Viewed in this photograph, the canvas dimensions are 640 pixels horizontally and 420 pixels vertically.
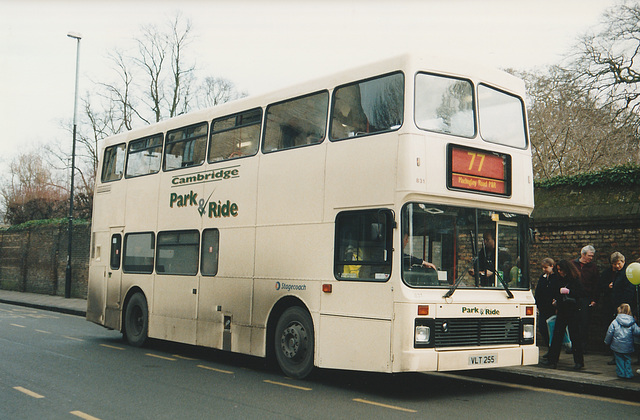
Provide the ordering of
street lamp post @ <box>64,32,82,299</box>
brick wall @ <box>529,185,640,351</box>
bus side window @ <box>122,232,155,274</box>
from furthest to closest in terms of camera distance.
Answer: street lamp post @ <box>64,32,82,299</box> < bus side window @ <box>122,232,155,274</box> < brick wall @ <box>529,185,640,351</box>

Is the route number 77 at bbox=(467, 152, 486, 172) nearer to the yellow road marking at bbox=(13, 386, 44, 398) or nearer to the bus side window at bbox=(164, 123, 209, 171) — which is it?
the bus side window at bbox=(164, 123, 209, 171)

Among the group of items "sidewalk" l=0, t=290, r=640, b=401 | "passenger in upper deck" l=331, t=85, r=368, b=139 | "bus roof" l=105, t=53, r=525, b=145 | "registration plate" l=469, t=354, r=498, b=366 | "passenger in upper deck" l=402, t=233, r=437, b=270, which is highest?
"bus roof" l=105, t=53, r=525, b=145

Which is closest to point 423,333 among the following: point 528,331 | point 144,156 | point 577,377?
point 528,331

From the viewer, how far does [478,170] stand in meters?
8.66

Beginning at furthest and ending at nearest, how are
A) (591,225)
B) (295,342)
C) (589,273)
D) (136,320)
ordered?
(136,320)
(591,225)
(589,273)
(295,342)

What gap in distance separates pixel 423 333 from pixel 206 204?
17.2ft

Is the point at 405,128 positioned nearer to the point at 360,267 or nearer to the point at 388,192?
the point at 388,192

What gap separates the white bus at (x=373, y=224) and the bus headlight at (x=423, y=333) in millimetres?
19

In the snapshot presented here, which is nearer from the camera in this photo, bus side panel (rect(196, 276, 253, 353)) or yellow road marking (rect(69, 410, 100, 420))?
yellow road marking (rect(69, 410, 100, 420))

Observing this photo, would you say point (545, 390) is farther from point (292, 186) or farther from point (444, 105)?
point (292, 186)

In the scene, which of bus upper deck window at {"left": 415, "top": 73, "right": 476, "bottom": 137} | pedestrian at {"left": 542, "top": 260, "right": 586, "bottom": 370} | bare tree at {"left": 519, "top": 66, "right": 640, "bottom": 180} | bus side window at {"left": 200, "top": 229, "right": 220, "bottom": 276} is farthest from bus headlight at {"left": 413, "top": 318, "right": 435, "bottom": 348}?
bare tree at {"left": 519, "top": 66, "right": 640, "bottom": 180}

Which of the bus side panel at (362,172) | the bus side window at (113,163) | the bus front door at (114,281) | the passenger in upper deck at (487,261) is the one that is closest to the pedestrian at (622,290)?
the passenger in upper deck at (487,261)

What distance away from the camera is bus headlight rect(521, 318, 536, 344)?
8.85 metres

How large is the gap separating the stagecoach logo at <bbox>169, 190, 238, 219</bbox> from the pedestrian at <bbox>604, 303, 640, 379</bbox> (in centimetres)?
604
